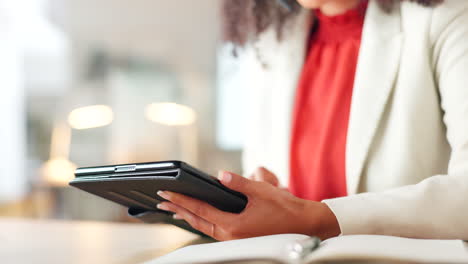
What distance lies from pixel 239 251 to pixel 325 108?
0.63 m

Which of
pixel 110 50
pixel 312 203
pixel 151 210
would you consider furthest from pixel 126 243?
pixel 110 50

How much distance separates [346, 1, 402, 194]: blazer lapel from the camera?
0.90 metres

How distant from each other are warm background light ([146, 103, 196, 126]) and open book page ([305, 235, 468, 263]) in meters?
2.29

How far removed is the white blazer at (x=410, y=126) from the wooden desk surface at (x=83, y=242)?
1.06 ft

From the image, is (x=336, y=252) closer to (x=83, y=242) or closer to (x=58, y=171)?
(x=83, y=242)

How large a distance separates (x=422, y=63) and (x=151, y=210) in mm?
548

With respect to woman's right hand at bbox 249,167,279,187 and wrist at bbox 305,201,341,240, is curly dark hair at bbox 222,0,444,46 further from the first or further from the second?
wrist at bbox 305,201,341,240

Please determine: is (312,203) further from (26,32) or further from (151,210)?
(26,32)

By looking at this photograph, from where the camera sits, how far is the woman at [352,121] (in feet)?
2.18

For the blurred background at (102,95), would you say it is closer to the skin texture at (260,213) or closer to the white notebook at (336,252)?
the skin texture at (260,213)

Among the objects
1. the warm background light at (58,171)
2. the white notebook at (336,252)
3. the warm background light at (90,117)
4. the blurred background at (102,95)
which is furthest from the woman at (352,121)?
the warm background light at (58,171)

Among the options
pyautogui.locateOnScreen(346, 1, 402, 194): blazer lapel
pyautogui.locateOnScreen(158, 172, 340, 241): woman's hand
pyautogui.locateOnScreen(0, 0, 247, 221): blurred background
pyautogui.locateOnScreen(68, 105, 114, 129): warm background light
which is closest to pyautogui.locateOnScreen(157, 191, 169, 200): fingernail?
pyautogui.locateOnScreen(158, 172, 340, 241): woman's hand

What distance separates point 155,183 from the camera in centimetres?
Answer: 58

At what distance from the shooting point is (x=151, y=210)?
0.76 metres
